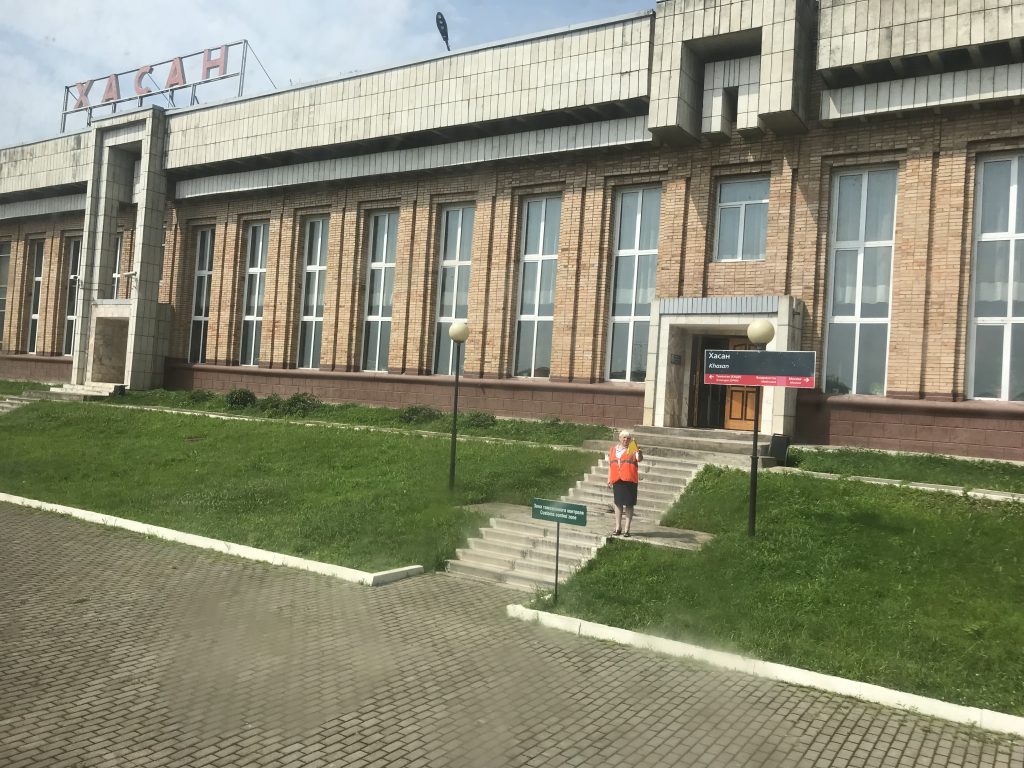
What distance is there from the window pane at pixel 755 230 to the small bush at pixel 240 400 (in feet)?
53.9

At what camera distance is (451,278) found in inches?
974

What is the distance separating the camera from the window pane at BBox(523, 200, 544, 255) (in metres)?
23.1

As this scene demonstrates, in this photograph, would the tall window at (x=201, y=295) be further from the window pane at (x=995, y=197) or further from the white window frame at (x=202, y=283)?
the window pane at (x=995, y=197)

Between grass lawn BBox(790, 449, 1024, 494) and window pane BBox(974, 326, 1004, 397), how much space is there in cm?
187

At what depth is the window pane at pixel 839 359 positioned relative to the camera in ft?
60.0

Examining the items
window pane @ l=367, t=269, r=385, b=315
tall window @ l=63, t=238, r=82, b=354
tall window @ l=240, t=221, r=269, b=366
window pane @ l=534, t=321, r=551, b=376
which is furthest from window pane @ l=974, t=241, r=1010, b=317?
tall window @ l=63, t=238, r=82, b=354

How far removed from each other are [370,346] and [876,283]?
15.3 m

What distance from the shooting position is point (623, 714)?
22.4ft

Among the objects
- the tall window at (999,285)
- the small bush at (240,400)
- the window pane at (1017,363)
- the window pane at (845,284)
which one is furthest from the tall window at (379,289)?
the window pane at (1017,363)

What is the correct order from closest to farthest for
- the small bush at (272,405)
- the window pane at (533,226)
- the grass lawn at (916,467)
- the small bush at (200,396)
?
the grass lawn at (916,467), the window pane at (533,226), the small bush at (272,405), the small bush at (200,396)

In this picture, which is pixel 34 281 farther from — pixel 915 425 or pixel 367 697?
pixel 367 697

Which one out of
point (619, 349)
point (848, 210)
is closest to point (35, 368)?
point (619, 349)

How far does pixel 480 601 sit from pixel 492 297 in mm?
13738

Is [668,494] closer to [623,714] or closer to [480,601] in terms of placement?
[480,601]
